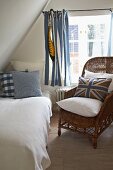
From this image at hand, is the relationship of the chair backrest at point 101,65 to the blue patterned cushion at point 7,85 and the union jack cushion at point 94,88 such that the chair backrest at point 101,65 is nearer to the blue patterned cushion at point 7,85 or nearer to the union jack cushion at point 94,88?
the union jack cushion at point 94,88

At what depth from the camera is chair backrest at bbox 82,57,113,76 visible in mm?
3145

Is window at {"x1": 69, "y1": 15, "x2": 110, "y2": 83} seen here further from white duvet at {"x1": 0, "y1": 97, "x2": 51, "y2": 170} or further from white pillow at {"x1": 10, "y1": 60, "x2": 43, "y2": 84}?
white duvet at {"x1": 0, "y1": 97, "x2": 51, "y2": 170}

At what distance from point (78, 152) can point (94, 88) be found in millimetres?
850

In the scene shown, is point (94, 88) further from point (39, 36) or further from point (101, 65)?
point (39, 36)

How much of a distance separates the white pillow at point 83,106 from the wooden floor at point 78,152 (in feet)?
1.39

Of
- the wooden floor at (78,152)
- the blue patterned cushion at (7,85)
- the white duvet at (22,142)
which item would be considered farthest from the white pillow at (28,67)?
the white duvet at (22,142)

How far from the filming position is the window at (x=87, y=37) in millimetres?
3527

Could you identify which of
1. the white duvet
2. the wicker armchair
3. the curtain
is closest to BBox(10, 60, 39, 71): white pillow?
the curtain

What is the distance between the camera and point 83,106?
8.00 ft

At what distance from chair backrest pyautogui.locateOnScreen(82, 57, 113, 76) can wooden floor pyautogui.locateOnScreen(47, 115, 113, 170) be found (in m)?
0.94

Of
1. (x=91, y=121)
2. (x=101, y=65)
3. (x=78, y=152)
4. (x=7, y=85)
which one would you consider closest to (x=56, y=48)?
(x=101, y=65)

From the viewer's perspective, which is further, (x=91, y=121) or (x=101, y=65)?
(x=101, y=65)

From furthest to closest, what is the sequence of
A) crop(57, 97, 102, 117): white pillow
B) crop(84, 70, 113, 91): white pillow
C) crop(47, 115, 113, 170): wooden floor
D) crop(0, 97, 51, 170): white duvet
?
1. crop(84, 70, 113, 91): white pillow
2. crop(57, 97, 102, 117): white pillow
3. crop(47, 115, 113, 170): wooden floor
4. crop(0, 97, 51, 170): white duvet

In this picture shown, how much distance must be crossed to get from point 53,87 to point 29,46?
0.85 metres
